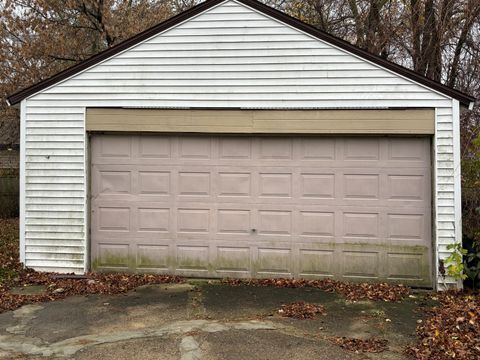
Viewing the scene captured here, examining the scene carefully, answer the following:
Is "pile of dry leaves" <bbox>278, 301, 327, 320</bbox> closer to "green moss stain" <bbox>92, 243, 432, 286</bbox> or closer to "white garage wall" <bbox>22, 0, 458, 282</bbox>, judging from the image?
"green moss stain" <bbox>92, 243, 432, 286</bbox>

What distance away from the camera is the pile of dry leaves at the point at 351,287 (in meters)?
6.55

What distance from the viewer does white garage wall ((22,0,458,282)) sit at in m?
7.07

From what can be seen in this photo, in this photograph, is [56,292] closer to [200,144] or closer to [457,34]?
[200,144]

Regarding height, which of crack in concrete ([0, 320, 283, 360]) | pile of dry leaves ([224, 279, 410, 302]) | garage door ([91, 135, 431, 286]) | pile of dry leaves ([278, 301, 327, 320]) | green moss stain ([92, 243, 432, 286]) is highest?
garage door ([91, 135, 431, 286])

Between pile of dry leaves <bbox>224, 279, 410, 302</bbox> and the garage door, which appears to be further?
the garage door

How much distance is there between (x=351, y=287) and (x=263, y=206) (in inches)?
72.2

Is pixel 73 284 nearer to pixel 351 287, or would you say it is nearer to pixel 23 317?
pixel 23 317

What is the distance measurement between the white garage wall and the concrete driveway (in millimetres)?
1714

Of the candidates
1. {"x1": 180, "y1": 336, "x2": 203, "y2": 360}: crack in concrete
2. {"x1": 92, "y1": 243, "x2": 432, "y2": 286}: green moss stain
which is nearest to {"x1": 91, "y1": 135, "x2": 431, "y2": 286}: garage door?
{"x1": 92, "y1": 243, "x2": 432, "y2": 286}: green moss stain

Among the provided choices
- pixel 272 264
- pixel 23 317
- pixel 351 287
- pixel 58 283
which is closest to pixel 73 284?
pixel 58 283

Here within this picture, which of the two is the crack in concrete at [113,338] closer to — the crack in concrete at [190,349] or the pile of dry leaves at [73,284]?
the crack in concrete at [190,349]

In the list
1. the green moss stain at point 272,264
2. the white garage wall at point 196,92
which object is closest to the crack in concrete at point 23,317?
the white garage wall at point 196,92

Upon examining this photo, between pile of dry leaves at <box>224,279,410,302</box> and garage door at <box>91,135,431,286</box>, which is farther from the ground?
garage door at <box>91,135,431,286</box>

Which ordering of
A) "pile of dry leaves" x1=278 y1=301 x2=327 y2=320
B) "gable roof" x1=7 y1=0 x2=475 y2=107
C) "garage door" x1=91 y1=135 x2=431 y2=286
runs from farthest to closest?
"garage door" x1=91 y1=135 x2=431 y2=286 → "gable roof" x1=7 y1=0 x2=475 y2=107 → "pile of dry leaves" x1=278 y1=301 x2=327 y2=320
